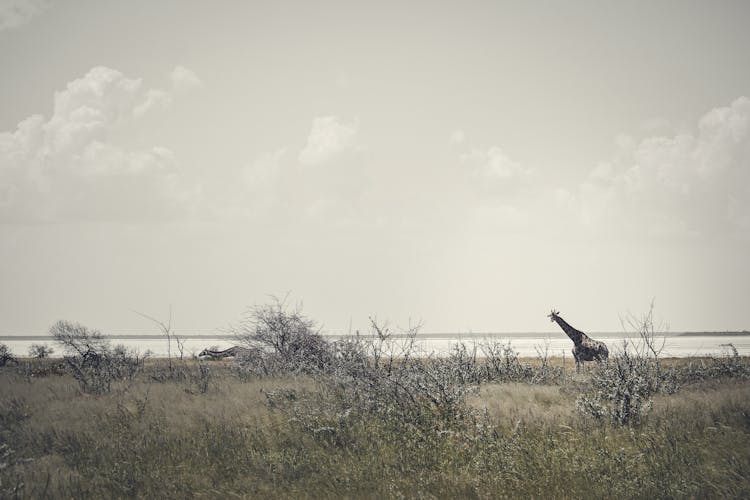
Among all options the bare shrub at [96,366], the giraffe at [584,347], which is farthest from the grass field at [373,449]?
the giraffe at [584,347]

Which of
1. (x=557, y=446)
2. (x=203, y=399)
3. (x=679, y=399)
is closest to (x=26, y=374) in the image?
(x=203, y=399)

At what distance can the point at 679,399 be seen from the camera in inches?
412

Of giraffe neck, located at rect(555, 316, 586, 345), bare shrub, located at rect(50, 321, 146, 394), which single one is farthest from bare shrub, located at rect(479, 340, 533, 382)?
bare shrub, located at rect(50, 321, 146, 394)

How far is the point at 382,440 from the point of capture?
25.9ft

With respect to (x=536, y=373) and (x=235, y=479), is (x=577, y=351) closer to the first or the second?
(x=536, y=373)

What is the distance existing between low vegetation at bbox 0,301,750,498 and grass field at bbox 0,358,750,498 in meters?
0.03

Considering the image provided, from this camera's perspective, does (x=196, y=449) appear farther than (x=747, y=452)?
Yes

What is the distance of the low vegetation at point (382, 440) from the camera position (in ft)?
19.6

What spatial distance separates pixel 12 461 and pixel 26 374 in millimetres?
17145

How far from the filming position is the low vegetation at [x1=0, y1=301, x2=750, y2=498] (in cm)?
599

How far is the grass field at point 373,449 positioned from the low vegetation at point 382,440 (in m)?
0.03

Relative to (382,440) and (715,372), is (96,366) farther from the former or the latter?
(715,372)

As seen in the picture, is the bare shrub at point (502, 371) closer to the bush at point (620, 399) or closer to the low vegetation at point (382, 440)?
the low vegetation at point (382, 440)

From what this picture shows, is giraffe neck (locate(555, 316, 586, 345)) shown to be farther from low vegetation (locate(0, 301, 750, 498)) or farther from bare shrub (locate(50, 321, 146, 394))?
bare shrub (locate(50, 321, 146, 394))
